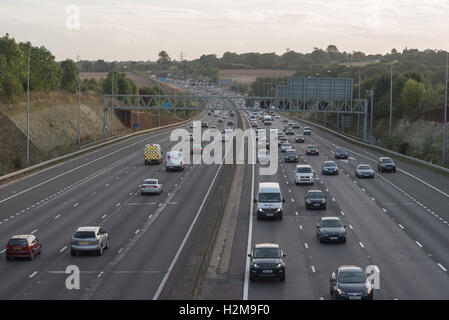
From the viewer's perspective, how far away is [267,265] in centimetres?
3130

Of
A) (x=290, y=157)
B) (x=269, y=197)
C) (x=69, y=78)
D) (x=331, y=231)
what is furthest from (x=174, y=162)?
(x=69, y=78)

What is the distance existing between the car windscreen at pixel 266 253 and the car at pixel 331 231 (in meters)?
7.47

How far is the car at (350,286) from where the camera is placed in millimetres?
26719

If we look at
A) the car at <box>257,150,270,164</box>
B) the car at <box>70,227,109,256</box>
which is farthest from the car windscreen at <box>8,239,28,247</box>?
the car at <box>257,150,270,164</box>

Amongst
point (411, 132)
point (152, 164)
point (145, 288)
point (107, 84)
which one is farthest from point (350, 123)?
point (145, 288)

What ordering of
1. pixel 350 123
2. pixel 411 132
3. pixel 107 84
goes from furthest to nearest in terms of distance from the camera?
pixel 107 84 → pixel 350 123 → pixel 411 132

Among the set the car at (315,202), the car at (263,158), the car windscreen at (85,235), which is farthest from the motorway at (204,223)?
the car at (263,158)

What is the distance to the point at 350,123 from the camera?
137500mm

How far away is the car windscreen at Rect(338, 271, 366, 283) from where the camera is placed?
1080 inches

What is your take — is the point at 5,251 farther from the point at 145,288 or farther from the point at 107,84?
the point at 107,84

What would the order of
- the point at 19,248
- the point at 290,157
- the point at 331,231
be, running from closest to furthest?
1. the point at 19,248
2. the point at 331,231
3. the point at 290,157

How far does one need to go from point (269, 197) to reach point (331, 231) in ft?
29.4

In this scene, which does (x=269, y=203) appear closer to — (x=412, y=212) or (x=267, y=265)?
(x=412, y=212)
